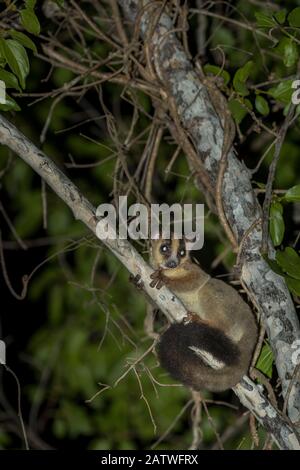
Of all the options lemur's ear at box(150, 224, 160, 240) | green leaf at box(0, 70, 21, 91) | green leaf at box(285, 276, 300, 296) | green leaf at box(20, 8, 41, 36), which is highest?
green leaf at box(20, 8, 41, 36)

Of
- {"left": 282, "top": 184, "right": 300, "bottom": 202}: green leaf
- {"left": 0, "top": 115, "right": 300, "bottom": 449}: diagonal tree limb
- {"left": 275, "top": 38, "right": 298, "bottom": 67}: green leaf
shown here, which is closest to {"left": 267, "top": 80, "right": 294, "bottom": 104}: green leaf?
{"left": 275, "top": 38, "right": 298, "bottom": 67}: green leaf

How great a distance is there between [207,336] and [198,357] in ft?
0.28

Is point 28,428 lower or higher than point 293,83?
lower

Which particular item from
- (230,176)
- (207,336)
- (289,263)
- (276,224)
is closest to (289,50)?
(230,176)

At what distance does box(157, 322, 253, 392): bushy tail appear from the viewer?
2330 millimetres

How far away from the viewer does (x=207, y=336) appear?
244 cm

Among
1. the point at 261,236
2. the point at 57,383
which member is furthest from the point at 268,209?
the point at 57,383

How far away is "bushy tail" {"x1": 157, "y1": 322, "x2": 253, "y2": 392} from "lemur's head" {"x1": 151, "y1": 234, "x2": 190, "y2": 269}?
433 millimetres

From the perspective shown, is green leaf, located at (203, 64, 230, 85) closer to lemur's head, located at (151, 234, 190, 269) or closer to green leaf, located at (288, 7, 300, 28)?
green leaf, located at (288, 7, 300, 28)

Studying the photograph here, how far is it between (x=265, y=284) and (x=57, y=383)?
2.70m

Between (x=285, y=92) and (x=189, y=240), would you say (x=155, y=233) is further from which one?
(x=285, y=92)

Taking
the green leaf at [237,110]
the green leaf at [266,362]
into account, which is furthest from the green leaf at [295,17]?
the green leaf at [266,362]
